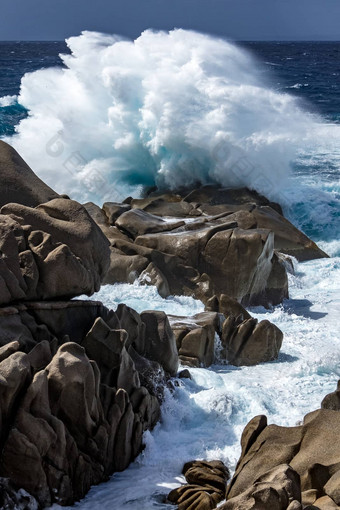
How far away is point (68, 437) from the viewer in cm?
865

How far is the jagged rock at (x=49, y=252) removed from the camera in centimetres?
998

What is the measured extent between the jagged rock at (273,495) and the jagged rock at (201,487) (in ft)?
3.86

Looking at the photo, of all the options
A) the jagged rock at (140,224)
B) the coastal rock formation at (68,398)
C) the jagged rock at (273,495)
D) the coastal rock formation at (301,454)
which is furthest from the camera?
the jagged rock at (140,224)

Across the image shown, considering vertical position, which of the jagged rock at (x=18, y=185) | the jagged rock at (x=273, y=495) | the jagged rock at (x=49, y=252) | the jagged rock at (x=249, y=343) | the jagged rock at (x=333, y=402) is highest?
the jagged rock at (x=18, y=185)

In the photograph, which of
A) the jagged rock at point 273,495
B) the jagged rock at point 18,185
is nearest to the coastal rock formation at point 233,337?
the jagged rock at point 18,185

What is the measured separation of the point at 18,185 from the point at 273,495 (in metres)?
6.75

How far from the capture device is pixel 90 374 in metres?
9.02

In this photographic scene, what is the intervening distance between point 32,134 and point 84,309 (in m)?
19.9

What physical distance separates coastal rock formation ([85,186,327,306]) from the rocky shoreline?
1.24 m

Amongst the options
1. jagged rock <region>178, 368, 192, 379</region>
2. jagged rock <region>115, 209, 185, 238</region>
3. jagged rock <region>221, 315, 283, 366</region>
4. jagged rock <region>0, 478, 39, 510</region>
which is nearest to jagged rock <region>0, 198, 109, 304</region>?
jagged rock <region>178, 368, 192, 379</region>

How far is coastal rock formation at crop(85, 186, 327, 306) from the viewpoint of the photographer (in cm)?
→ 1670

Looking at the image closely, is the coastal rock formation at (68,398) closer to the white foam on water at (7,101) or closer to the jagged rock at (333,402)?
the jagged rock at (333,402)

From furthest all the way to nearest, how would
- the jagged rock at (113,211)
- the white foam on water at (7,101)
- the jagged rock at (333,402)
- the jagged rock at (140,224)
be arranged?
the white foam on water at (7,101) < the jagged rock at (113,211) < the jagged rock at (140,224) < the jagged rock at (333,402)

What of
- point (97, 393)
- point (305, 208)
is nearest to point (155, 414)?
point (97, 393)
